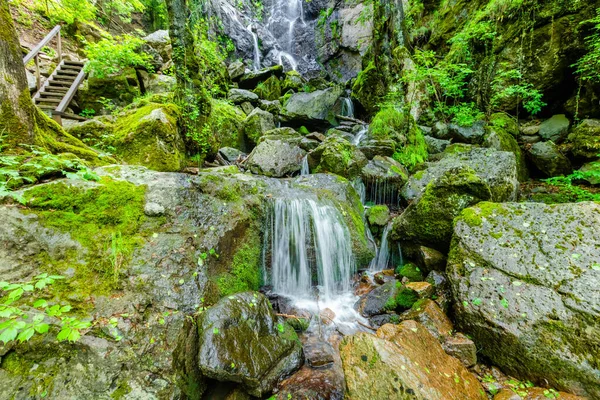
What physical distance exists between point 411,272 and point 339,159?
395 centimetres

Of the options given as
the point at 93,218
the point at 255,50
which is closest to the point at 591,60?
the point at 93,218

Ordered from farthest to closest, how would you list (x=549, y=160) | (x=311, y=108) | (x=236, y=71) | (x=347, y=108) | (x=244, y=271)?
1. (x=236, y=71)
2. (x=347, y=108)
3. (x=311, y=108)
4. (x=549, y=160)
5. (x=244, y=271)

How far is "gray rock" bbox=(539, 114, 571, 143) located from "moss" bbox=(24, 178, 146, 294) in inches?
460

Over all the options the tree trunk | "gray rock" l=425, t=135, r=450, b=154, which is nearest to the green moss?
the tree trunk

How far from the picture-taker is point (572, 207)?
3.36 metres

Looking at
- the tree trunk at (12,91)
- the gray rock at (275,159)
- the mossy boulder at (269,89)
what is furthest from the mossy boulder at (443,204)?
the mossy boulder at (269,89)

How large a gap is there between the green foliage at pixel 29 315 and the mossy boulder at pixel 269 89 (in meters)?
15.1

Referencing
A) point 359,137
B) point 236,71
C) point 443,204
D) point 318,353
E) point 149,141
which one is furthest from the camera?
point 236,71

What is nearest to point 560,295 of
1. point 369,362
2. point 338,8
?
point 369,362

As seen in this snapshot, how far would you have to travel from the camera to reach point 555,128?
26.5 feet

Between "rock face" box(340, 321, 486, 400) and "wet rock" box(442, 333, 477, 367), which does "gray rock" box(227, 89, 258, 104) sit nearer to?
"rock face" box(340, 321, 486, 400)

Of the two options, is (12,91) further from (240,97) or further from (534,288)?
(240,97)

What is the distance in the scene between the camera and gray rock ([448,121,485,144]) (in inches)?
331

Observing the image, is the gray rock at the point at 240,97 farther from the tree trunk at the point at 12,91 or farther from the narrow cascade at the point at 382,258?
the narrow cascade at the point at 382,258
